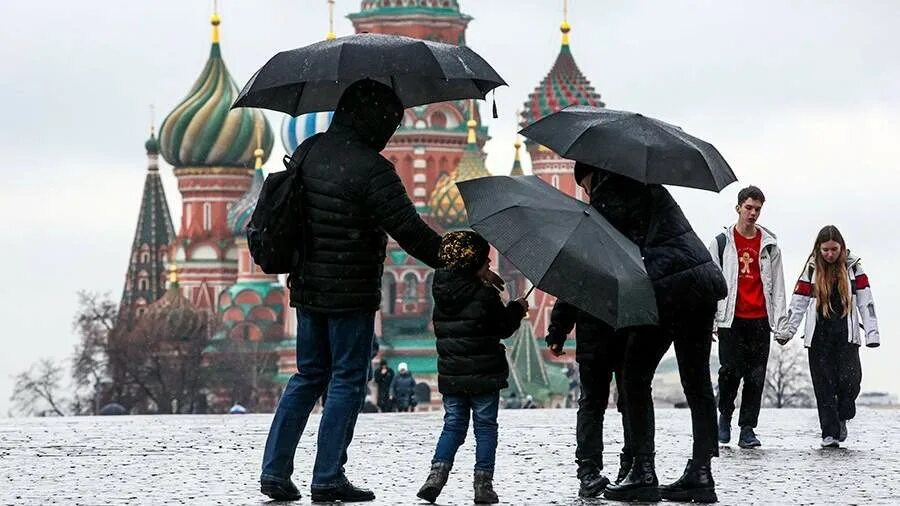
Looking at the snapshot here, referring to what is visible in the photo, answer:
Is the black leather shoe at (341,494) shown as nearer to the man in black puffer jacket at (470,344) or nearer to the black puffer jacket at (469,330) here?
the man in black puffer jacket at (470,344)

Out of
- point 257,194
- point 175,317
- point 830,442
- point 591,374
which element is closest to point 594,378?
point 591,374

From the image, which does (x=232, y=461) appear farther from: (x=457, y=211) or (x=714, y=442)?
(x=457, y=211)

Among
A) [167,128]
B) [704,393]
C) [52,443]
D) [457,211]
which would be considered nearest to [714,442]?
[704,393]

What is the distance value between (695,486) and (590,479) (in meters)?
0.44

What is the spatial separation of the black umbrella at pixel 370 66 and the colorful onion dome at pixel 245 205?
98164 mm

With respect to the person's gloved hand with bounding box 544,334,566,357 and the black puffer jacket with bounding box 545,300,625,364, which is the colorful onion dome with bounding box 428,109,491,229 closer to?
the black puffer jacket with bounding box 545,300,625,364

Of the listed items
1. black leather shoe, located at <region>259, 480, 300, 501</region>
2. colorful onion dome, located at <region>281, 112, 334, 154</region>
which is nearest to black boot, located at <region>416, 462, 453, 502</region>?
black leather shoe, located at <region>259, 480, 300, 501</region>

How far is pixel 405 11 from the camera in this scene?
110062 millimetres

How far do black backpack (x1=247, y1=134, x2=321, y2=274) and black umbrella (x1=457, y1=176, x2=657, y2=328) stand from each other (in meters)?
0.66

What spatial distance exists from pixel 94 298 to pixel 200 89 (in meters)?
28.5

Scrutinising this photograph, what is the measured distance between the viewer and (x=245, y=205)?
113 meters

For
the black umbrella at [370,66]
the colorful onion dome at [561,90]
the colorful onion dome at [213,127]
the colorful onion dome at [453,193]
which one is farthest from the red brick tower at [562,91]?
the black umbrella at [370,66]

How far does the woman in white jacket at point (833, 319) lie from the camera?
16.3 metres

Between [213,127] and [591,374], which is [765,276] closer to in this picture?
[591,374]
